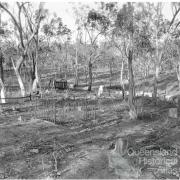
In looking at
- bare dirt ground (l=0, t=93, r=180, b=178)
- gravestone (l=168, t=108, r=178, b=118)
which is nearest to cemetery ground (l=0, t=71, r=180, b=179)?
bare dirt ground (l=0, t=93, r=180, b=178)

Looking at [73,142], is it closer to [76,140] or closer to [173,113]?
[76,140]

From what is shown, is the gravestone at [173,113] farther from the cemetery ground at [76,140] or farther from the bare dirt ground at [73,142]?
the bare dirt ground at [73,142]

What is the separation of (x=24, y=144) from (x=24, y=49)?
39.4 feet

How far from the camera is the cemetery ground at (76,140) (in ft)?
21.9

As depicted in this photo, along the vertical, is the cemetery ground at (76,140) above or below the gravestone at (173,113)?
below

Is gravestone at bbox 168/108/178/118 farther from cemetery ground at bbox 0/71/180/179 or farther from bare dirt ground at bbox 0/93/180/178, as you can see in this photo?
bare dirt ground at bbox 0/93/180/178

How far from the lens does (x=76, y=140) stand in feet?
31.2

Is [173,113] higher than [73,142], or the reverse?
[173,113]

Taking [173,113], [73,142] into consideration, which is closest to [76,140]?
[73,142]

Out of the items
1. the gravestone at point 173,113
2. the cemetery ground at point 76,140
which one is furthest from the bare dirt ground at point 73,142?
the gravestone at point 173,113

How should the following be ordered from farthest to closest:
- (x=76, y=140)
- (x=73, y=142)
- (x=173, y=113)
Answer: (x=173, y=113) → (x=76, y=140) → (x=73, y=142)

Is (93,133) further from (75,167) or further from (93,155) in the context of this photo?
(75,167)

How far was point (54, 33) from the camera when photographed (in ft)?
98.7

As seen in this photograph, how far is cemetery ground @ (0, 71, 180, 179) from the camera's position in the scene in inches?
262
